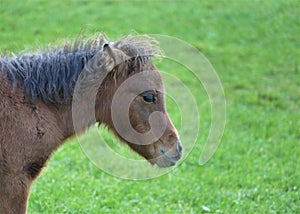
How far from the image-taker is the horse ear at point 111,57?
468 centimetres

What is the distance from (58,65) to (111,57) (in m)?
0.55

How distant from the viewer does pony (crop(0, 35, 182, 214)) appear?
178 inches

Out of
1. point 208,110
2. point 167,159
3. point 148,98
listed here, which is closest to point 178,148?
point 167,159

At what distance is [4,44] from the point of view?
14195 millimetres

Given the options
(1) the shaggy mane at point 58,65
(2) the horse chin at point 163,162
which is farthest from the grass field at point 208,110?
(2) the horse chin at point 163,162

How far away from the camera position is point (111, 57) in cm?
471

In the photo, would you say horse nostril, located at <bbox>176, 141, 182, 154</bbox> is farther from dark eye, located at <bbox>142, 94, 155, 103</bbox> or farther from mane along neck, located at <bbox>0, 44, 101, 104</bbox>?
mane along neck, located at <bbox>0, 44, 101, 104</bbox>

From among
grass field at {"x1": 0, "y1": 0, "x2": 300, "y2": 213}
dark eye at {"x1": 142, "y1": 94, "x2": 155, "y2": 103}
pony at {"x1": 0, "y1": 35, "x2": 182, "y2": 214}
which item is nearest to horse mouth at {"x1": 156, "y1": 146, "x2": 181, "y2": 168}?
pony at {"x1": 0, "y1": 35, "x2": 182, "y2": 214}

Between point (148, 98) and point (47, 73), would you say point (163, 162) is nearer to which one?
point (148, 98)

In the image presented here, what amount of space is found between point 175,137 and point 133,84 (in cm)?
67

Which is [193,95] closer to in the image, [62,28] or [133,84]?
[62,28]

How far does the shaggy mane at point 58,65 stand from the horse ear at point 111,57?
0.46 feet

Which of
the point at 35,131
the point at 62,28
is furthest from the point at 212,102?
the point at 35,131

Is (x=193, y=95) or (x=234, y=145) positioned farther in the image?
(x=193, y=95)
